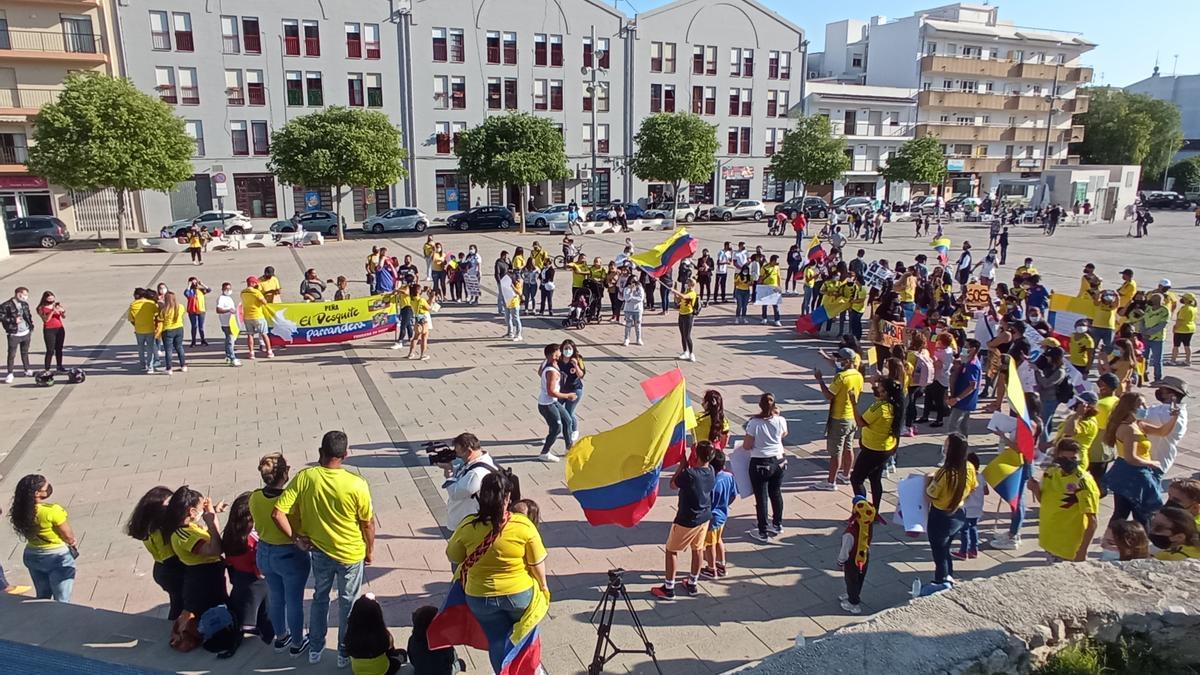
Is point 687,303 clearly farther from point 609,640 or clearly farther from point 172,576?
point 172,576

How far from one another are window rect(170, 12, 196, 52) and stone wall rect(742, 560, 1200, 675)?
163ft

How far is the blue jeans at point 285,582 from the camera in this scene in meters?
5.79

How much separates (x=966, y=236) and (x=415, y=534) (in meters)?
39.2

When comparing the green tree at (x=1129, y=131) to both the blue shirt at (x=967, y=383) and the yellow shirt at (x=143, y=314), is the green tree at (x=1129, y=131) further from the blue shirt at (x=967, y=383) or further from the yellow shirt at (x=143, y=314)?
the yellow shirt at (x=143, y=314)

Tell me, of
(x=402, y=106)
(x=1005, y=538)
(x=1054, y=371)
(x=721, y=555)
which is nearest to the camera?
(x=721, y=555)

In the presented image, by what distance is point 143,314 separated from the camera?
14.2 metres

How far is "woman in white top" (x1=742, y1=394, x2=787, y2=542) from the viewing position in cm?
789

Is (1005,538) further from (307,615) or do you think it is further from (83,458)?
(83,458)

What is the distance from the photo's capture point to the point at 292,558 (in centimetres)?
581

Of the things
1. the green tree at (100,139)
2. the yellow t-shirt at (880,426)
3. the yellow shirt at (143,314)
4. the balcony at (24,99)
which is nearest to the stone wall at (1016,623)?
the yellow t-shirt at (880,426)

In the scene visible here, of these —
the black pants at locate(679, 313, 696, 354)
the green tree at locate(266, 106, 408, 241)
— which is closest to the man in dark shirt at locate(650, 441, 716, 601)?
the black pants at locate(679, 313, 696, 354)

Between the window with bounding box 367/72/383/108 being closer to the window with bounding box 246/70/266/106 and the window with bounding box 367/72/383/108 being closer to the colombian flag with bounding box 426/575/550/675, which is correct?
the window with bounding box 246/70/266/106

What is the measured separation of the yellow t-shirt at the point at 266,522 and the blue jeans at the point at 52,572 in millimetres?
2120

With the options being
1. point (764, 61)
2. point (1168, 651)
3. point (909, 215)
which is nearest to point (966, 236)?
point (909, 215)
